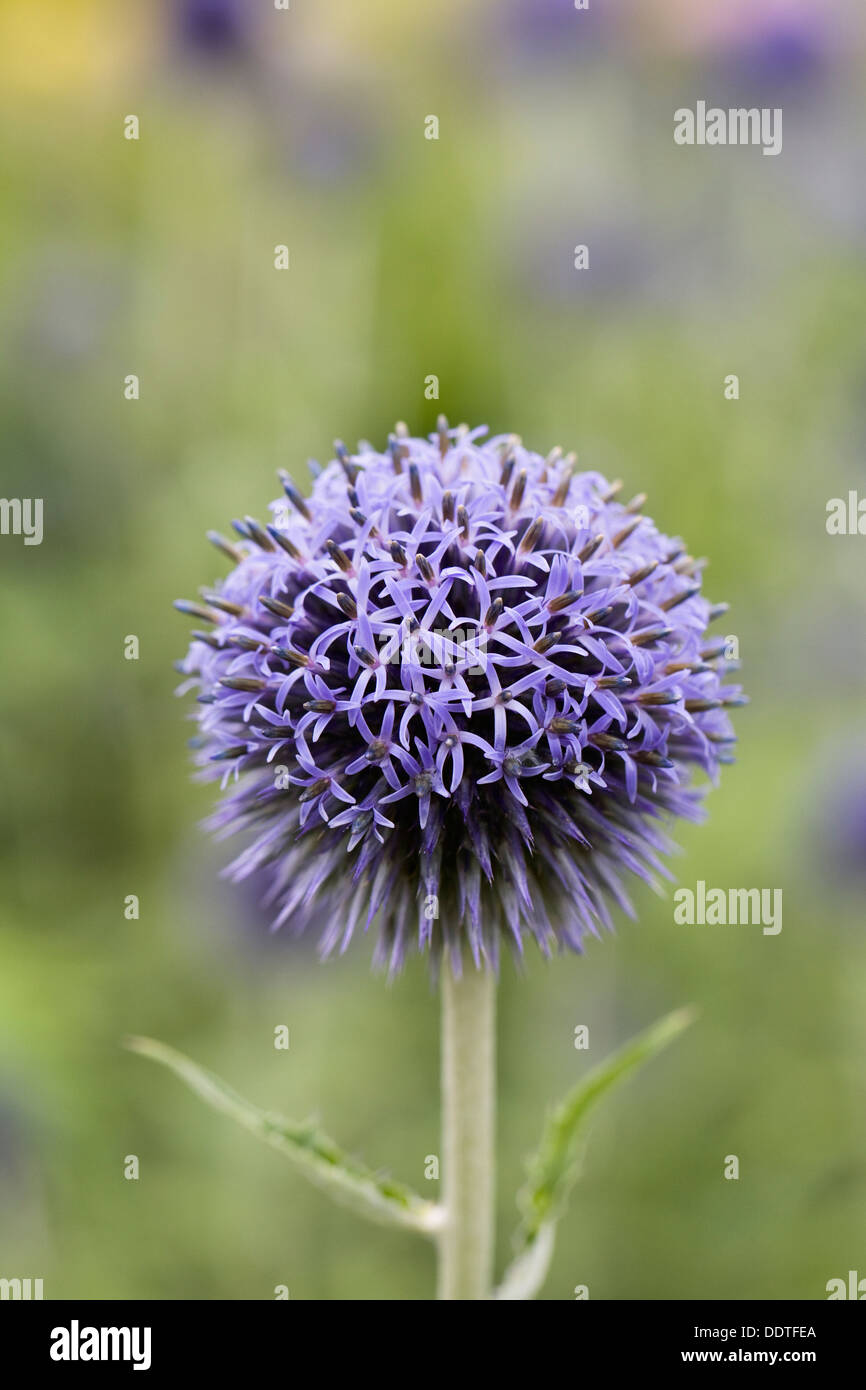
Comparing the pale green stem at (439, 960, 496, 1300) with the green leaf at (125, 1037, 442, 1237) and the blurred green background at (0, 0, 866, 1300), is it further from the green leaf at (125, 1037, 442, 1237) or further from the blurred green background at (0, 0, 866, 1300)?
the blurred green background at (0, 0, 866, 1300)

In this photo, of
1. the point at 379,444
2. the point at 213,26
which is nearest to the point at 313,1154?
the point at 379,444

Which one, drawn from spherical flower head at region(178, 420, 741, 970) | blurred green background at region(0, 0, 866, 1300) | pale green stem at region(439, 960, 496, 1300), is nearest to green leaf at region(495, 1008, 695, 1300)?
pale green stem at region(439, 960, 496, 1300)

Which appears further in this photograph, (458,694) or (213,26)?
(213,26)

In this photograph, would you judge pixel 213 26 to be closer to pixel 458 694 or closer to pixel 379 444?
pixel 379 444

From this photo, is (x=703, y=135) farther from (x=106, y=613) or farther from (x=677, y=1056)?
(x=677, y=1056)

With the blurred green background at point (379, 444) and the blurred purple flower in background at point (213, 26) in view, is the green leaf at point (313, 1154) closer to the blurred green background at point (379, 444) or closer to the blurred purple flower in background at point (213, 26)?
the blurred green background at point (379, 444)
